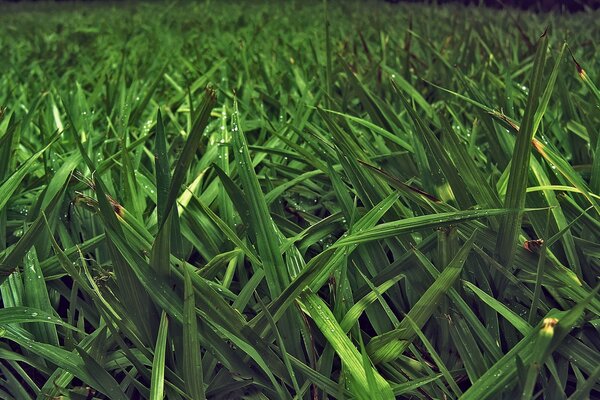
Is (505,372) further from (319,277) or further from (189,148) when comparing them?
(189,148)

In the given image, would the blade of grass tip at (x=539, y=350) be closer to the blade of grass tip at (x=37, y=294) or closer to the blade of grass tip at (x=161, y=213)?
the blade of grass tip at (x=161, y=213)

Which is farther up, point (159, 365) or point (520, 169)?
point (520, 169)

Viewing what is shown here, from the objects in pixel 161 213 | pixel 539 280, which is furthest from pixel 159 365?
pixel 539 280

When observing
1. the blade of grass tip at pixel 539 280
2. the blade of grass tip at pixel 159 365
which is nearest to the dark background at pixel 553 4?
the blade of grass tip at pixel 539 280

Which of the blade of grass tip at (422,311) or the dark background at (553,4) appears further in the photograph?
the dark background at (553,4)

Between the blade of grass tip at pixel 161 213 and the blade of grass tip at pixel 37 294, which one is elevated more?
the blade of grass tip at pixel 161 213

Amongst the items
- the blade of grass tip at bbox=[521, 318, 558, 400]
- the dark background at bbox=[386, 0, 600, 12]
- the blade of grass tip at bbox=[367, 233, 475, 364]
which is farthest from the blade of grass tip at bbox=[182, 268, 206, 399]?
the dark background at bbox=[386, 0, 600, 12]

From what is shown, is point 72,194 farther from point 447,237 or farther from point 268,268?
point 447,237

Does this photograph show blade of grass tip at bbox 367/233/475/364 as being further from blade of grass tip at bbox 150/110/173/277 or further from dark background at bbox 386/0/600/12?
dark background at bbox 386/0/600/12
